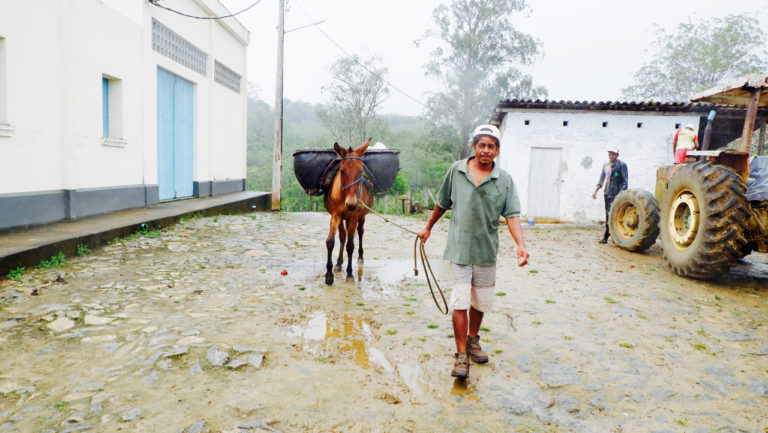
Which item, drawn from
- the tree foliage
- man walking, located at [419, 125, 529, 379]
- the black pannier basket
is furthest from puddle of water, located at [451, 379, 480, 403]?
the tree foliage

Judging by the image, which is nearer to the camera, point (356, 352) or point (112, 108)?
point (356, 352)

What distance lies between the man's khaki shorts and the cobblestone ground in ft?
1.70

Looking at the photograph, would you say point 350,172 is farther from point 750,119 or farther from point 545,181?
point 545,181

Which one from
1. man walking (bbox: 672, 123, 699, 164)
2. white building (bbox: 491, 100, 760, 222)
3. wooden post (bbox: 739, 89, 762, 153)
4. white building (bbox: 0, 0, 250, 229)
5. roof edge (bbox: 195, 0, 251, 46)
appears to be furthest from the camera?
white building (bbox: 491, 100, 760, 222)

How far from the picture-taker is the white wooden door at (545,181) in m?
14.3

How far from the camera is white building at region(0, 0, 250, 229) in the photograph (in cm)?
666

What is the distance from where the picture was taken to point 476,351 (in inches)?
141

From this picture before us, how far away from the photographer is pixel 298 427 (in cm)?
260

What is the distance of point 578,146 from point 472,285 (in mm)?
12355

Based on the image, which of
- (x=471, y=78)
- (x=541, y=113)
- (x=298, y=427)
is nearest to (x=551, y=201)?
(x=541, y=113)

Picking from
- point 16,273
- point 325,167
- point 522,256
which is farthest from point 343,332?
point 16,273

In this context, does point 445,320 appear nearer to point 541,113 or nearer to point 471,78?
point 541,113

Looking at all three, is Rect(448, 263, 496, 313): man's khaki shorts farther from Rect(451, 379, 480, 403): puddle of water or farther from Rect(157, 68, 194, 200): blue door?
Rect(157, 68, 194, 200): blue door

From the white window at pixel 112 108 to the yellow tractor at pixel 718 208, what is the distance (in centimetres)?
1015
